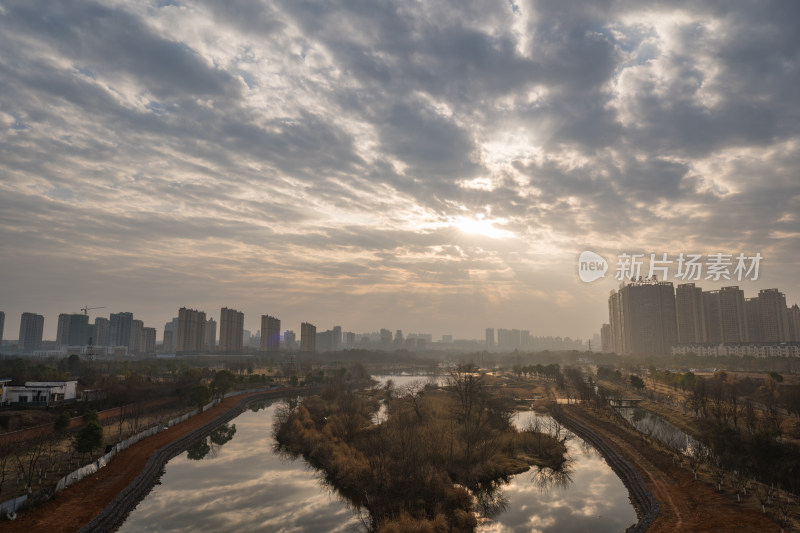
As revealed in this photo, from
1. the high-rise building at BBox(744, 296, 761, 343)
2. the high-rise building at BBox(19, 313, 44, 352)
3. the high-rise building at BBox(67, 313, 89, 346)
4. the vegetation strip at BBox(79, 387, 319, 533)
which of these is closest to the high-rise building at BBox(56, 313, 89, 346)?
the high-rise building at BBox(67, 313, 89, 346)

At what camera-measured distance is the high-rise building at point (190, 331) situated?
167250 mm

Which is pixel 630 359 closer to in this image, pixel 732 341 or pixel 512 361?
pixel 732 341

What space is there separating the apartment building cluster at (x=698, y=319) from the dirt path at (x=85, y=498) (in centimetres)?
12229

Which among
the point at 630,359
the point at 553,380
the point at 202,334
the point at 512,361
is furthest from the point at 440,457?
the point at 202,334

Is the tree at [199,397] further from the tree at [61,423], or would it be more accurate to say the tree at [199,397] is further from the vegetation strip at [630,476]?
the vegetation strip at [630,476]

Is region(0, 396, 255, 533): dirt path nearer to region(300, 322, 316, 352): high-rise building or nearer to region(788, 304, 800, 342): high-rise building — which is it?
region(788, 304, 800, 342): high-rise building

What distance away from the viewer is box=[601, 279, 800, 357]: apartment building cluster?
118 m

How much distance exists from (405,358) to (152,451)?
14807 centimetres

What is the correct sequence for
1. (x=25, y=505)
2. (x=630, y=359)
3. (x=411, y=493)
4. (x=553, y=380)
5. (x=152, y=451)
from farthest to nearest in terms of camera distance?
1. (x=630, y=359)
2. (x=553, y=380)
3. (x=152, y=451)
4. (x=411, y=493)
5. (x=25, y=505)

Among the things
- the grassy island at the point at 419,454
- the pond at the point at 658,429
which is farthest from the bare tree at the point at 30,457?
the pond at the point at 658,429

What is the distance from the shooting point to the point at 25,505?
18844 mm

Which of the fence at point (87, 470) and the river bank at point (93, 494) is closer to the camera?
the river bank at point (93, 494)

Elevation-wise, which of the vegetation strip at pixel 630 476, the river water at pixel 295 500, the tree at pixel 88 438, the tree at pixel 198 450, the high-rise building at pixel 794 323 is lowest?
the tree at pixel 198 450

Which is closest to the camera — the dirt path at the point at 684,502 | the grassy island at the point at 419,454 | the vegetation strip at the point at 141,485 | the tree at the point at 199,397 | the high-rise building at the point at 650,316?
the dirt path at the point at 684,502
